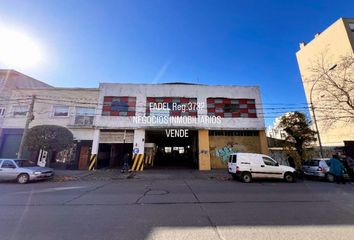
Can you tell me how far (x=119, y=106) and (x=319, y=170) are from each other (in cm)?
1848

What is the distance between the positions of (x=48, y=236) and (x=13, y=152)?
20.3 metres

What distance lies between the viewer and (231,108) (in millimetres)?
19844

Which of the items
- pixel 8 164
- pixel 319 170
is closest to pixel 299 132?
pixel 319 170

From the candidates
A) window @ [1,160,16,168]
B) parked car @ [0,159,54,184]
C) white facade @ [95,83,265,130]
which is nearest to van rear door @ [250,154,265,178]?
white facade @ [95,83,265,130]

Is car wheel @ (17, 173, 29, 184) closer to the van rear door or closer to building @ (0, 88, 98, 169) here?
building @ (0, 88, 98, 169)

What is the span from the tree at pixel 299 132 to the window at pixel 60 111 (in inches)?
869

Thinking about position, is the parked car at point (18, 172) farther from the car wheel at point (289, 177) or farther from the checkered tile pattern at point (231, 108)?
the car wheel at point (289, 177)

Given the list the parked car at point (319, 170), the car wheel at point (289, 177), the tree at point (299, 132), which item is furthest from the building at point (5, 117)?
the parked car at point (319, 170)

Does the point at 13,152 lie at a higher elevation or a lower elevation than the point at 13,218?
higher

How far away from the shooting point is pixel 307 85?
29609mm

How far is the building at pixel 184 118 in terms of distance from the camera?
60.2ft

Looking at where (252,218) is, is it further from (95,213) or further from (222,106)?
(222,106)

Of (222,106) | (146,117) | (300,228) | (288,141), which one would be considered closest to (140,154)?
(146,117)

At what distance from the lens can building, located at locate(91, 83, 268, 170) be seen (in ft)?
60.2
